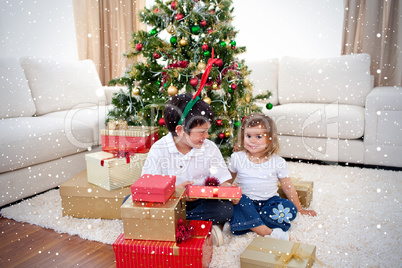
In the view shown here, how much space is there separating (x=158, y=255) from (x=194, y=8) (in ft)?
5.15

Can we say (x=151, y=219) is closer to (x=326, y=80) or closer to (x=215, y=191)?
(x=215, y=191)

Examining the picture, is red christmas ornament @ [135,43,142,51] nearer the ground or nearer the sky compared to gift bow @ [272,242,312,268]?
nearer the sky

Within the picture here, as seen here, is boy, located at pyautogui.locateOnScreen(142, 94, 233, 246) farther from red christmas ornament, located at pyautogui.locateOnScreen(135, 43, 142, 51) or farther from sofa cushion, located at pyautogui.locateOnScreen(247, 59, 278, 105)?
sofa cushion, located at pyautogui.locateOnScreen(247, 59, 278, 105)

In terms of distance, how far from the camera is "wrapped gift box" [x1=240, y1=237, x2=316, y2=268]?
3.93ft

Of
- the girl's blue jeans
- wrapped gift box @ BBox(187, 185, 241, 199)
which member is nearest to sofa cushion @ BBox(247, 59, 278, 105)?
the girl's blue jeans

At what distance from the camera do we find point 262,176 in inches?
68.8

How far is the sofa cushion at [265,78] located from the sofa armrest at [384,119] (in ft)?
3.39

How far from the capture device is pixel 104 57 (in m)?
4.31

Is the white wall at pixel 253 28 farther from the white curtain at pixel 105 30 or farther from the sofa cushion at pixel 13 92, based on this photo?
the sofa cushion at pixel 13 92

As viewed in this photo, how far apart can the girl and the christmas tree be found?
0.34 metres

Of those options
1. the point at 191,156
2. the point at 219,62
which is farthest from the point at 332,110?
the point at 191,156

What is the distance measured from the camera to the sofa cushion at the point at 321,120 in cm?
262

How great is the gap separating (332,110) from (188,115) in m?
1.74

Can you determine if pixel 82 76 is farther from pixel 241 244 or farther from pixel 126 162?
pixel 241 244
